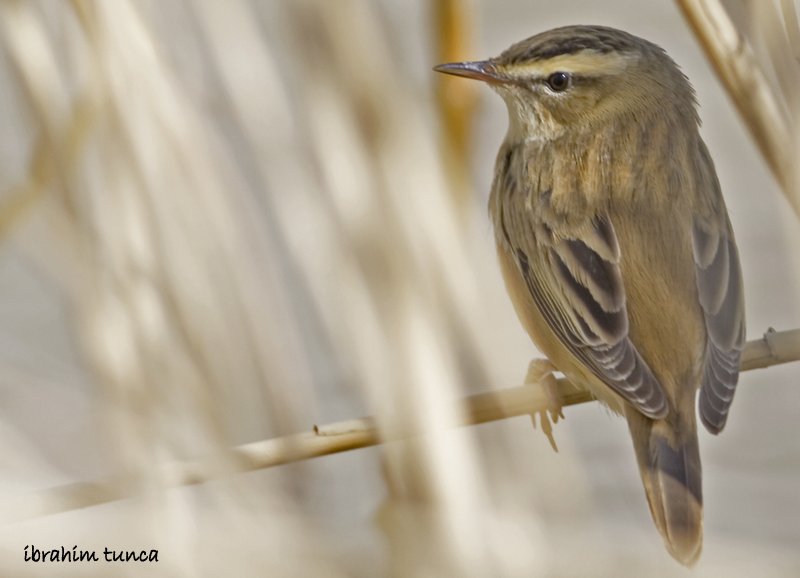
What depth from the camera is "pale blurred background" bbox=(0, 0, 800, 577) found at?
235 cm

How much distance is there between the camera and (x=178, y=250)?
2559mm

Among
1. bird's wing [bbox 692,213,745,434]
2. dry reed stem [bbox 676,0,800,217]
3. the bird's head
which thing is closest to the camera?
dry reed stem [bbox 676,0,800,217]

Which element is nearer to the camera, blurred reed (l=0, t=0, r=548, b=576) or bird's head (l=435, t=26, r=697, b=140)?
blurred reed (l=0, t=0, r=548, b=576)

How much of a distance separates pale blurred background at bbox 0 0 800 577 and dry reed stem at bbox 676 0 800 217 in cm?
9

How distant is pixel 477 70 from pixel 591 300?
63 cm

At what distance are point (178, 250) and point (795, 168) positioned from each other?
1.37 metres

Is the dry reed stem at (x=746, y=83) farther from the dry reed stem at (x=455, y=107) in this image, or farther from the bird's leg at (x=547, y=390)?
the bird's leg at (x=547, y=390)

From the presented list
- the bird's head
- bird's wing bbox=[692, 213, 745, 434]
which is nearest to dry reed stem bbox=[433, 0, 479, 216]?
the bird's head

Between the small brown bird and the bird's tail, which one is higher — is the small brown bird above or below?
above

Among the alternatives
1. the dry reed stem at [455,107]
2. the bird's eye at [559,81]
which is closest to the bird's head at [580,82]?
the bird's eye at [559,81]

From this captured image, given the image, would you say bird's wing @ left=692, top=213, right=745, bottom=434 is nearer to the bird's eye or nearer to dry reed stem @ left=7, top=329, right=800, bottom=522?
dry reed stem @ left=7, top=329, right=800, bottom=522

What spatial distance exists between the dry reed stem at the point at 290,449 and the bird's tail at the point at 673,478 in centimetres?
28

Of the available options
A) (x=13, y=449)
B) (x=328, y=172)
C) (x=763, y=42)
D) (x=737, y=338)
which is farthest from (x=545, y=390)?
(x=13, y=449)

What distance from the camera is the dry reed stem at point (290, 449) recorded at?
2195mm
